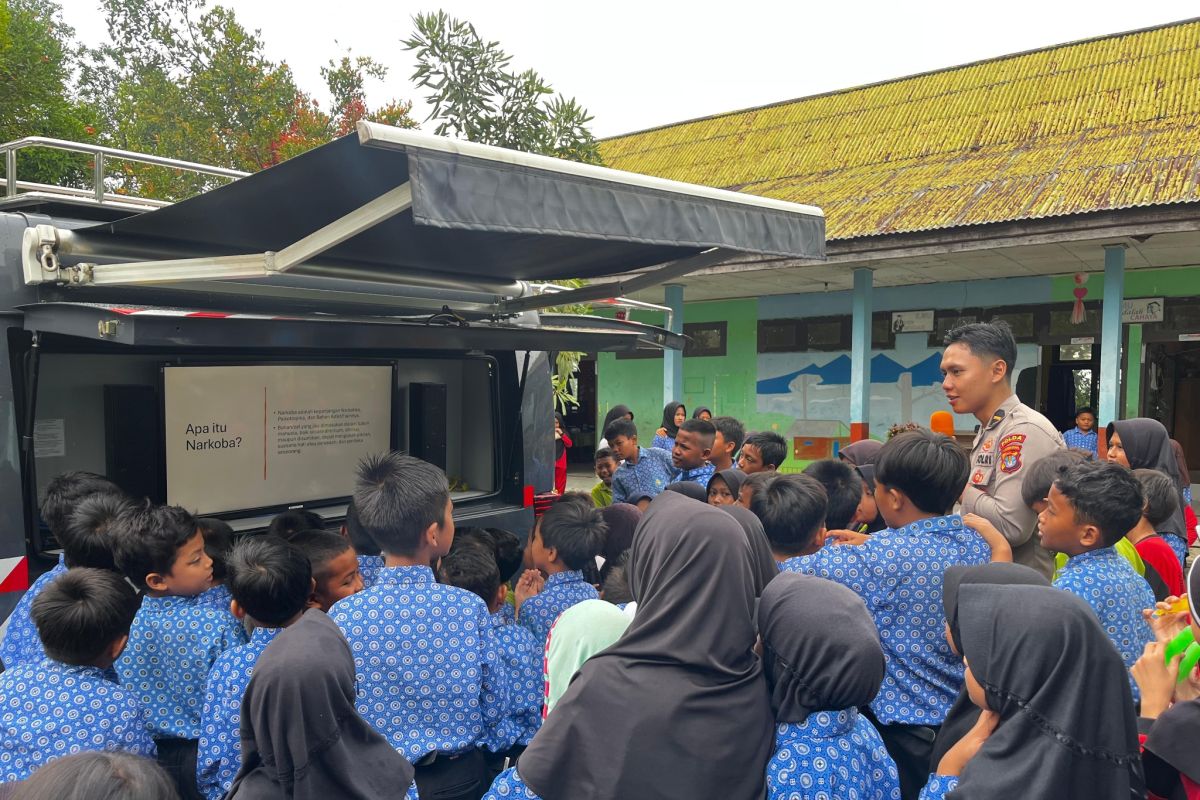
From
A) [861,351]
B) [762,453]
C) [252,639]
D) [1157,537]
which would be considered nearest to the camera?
[252,639]

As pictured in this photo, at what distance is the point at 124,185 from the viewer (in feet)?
54.1

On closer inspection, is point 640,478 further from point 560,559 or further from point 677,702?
point 677,702

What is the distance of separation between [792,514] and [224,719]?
72.1 inches

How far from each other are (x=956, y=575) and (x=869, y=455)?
2.91 metres

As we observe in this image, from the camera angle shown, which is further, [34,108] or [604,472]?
[34,108]

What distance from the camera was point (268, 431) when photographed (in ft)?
14.5

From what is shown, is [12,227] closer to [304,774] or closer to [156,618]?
[156,618]

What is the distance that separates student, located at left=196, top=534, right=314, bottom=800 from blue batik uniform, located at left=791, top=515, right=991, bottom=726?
1.51 m

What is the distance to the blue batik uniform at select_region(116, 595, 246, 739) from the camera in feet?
8.59

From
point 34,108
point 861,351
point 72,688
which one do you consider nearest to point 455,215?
point 72,688

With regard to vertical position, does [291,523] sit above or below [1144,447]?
below

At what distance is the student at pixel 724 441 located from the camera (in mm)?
5734

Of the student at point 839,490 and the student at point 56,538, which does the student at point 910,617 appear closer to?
the student at point 839,490

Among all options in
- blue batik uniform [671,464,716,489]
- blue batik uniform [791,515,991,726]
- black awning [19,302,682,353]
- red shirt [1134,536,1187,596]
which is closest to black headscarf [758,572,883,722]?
blue batik uniform [791,515,991,726]
